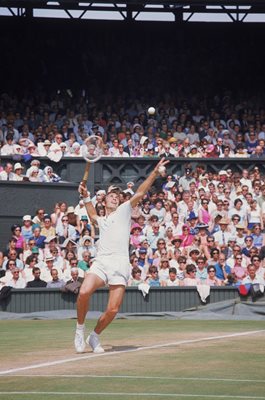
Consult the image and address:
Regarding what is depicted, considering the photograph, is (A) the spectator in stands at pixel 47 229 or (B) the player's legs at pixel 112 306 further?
(A) the spectator in stands at pixel 47 229

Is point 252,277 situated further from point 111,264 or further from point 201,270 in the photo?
point 111,264

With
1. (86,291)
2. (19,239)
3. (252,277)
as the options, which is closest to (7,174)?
(19,239)

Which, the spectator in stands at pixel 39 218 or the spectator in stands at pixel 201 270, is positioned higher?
the spectator in stands at pixel 39 218

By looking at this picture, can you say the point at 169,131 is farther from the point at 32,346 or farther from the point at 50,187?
the point at 32,346

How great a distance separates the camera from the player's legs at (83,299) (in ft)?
38.2

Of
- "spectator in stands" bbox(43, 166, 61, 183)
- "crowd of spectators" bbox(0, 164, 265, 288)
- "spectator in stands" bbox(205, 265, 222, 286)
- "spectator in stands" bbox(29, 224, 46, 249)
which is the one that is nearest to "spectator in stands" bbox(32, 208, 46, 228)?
"crowd of spectators" bbox(0, 164, 265, 288)

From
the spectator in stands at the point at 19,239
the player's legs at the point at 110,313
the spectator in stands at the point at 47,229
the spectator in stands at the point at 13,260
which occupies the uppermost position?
the spectator in stands at the point at 47,229

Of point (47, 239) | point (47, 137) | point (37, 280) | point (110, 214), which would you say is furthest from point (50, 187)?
point (110, 214)

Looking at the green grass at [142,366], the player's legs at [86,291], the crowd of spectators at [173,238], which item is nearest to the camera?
the green grass at [142,366]

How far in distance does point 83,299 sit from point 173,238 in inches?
476

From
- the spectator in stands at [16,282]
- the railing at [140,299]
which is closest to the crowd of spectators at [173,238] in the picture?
the spectator in stands at [16,282]

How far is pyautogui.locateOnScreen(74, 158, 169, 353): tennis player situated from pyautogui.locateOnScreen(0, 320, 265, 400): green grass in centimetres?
34

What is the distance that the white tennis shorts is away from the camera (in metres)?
11.8

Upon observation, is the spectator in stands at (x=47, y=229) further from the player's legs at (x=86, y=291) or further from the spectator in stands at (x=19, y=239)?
the player's legs at (x=86, y=291)
